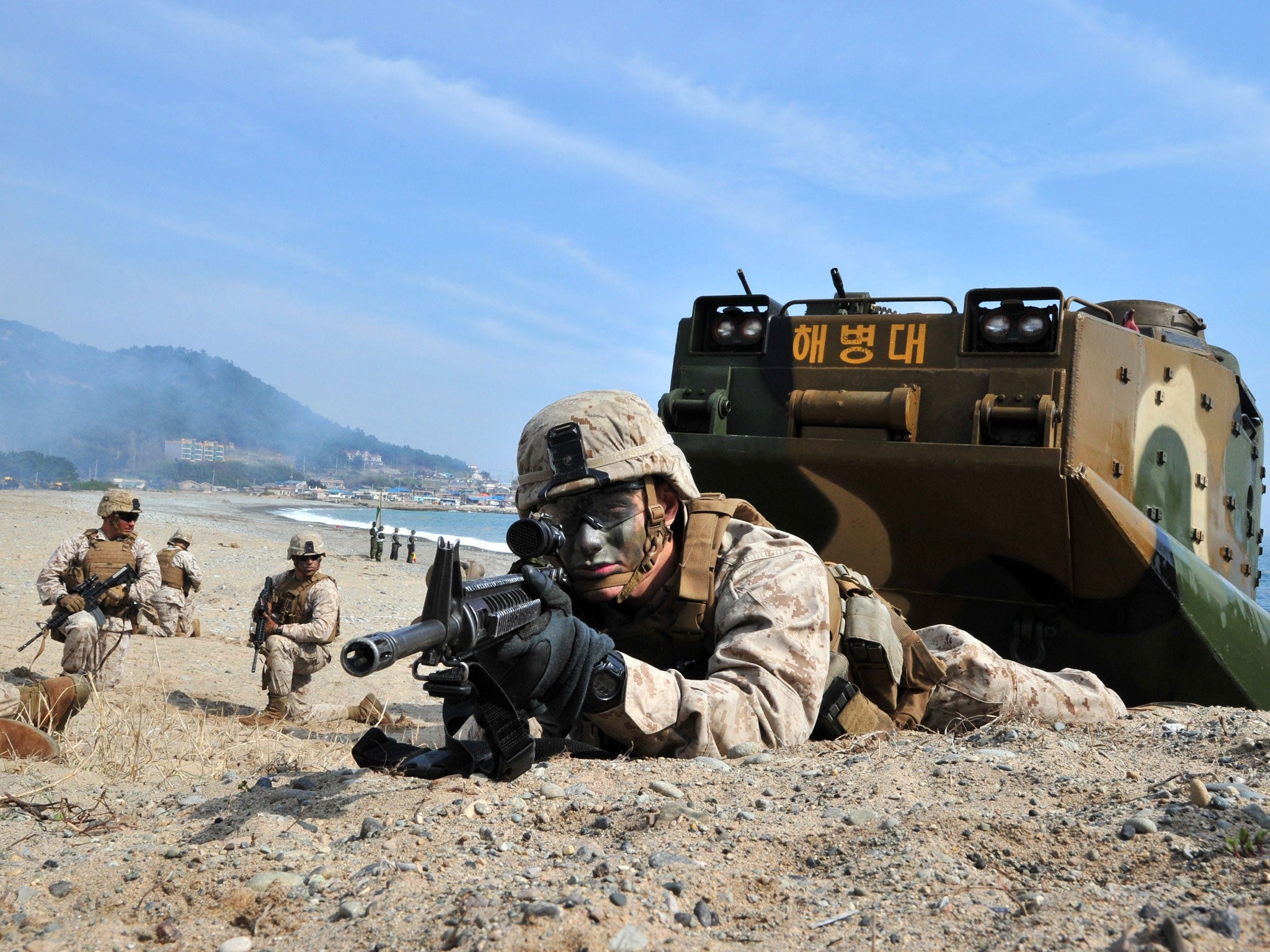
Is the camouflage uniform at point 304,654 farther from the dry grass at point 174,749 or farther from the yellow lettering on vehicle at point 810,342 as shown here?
the yellow lettering on vehicle at point 810,342

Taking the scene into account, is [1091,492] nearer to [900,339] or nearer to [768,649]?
[900,339]

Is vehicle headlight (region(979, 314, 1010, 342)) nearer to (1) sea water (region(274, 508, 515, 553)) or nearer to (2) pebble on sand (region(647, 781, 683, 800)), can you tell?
(2) pebble on sand (region(647, 781, 683, 800))

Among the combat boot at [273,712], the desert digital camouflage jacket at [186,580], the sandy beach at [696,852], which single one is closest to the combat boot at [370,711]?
the combat boot at [273,712]

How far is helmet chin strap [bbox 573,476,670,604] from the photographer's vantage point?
11.3 ft

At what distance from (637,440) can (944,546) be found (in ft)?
7.34

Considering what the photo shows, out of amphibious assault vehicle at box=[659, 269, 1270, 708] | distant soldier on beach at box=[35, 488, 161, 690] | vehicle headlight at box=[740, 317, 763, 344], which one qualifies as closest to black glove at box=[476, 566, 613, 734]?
amphibious assault vehicle at box=[659, 269, 1270, 708]

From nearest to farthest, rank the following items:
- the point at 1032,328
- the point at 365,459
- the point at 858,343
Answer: the point at 1032,328 < the point at 858,343 < the point at 365,459

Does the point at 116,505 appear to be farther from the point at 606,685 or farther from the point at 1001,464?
the point at 606,685

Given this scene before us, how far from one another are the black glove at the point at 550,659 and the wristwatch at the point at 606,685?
2 cm

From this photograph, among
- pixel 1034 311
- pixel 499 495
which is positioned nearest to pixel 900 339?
pixel 1034 311

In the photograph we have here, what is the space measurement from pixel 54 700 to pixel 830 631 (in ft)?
12.3

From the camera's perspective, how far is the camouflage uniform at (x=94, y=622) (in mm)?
8312

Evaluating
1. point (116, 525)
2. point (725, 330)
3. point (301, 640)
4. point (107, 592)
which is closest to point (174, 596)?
point (116, 525)

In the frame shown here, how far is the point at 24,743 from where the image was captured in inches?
172
